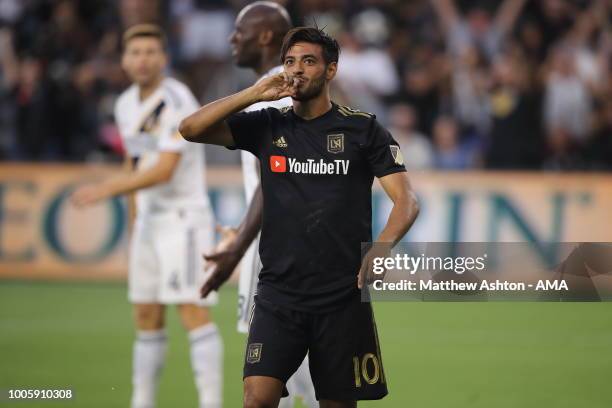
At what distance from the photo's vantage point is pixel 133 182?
25.0ft

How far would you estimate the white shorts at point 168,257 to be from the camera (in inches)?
308

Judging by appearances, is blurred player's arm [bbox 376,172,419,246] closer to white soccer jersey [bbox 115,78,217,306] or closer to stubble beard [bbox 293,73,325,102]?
stubble beard [bbox 293,73,325,102]

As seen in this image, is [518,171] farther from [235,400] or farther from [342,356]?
[342,356]

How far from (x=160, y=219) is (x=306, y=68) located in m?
3.01

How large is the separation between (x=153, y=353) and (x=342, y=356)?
98.7 inches

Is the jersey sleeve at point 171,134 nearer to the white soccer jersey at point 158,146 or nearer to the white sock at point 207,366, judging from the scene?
the white soccer jersey at point 158,146

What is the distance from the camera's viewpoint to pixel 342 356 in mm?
5391

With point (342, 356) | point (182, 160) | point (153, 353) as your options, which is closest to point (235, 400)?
point (153, 353)

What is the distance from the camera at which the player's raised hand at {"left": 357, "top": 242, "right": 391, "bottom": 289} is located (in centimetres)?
507

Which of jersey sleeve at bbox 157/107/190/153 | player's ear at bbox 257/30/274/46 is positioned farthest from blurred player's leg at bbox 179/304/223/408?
player's ear at bbox 257/30/274/46

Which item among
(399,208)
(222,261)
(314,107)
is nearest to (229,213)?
(222,261)

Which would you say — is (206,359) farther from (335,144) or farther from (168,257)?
(335,144)

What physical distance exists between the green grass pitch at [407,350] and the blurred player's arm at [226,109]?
10.7 ft

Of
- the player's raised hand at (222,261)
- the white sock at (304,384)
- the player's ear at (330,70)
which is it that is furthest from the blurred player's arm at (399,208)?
the white sock at (304,384)
